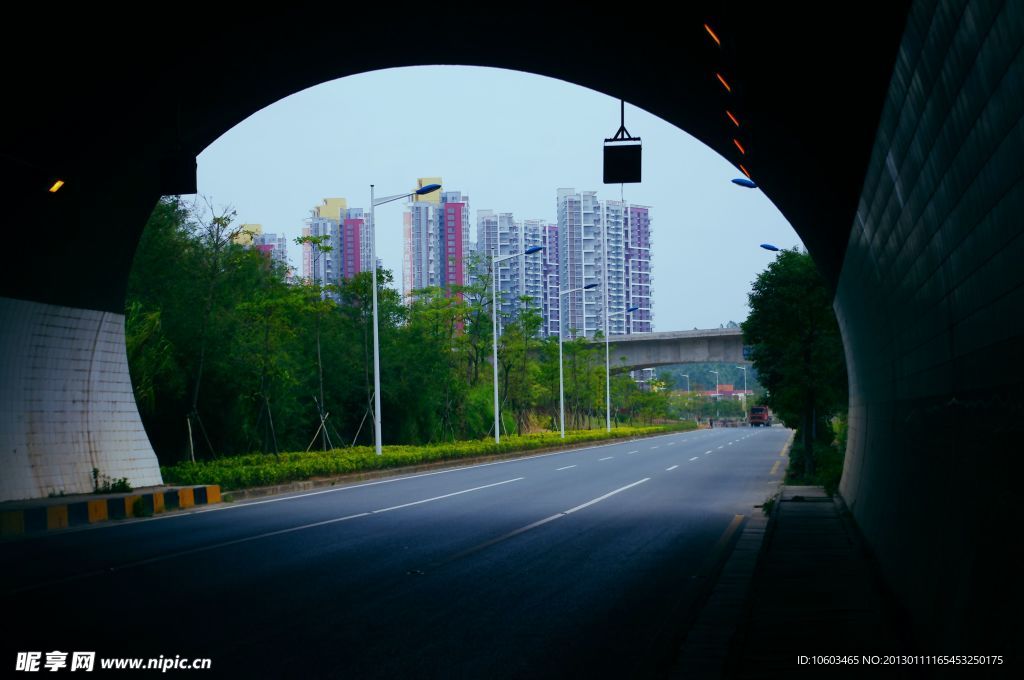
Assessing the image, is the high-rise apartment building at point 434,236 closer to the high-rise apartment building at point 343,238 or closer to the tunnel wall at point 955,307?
the high-rise apartment building at point 343,238

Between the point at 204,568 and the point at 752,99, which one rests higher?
the point at 752,99

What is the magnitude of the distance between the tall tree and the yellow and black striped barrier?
15.1 metres

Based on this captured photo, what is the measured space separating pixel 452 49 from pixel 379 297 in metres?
31.7

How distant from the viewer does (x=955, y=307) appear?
264 inches

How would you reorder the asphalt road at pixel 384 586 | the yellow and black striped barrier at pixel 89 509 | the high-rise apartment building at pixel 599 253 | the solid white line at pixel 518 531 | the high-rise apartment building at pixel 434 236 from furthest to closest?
1. the high-rise apartment building at pixel 599 253
2. the high-rise apartment building at pixel 434 236
3. the yellow and black striped barrier at pixel 89 509
4. the solid white line at pixel 518 531
5. the asphalt road at pixel 384 586

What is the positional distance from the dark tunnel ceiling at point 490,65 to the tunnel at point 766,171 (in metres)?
0.05

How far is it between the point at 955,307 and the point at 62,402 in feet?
52.5

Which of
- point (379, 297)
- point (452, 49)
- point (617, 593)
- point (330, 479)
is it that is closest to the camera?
point (617, 593)

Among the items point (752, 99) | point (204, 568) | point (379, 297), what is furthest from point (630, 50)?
point (379, 297)

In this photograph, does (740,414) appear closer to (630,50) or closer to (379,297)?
(379,297)

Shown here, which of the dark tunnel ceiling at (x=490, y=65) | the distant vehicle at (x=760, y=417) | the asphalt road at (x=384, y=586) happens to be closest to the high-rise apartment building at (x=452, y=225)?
the distant vehicle at (x=760, y=417)

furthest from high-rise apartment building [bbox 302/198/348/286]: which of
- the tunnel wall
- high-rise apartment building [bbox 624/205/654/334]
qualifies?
the tunnel wall

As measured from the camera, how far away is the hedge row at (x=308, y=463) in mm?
24719

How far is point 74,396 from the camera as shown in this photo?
18906 millimetres
